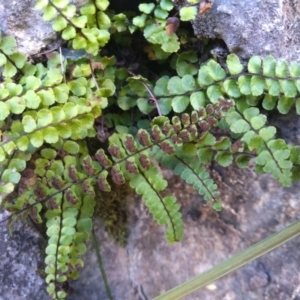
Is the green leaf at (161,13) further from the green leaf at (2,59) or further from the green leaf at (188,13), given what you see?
the green leaf at (2,59)

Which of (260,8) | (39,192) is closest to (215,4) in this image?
(260,8)

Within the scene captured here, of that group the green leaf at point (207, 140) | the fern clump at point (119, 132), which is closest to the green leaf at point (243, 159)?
the fern clump at point (119, 132)

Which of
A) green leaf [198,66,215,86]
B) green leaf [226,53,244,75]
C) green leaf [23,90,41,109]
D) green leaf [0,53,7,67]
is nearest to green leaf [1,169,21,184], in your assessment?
green leaf [23,90,41,109]

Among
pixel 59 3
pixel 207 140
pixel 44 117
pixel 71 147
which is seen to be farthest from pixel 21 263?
pixel 59 3

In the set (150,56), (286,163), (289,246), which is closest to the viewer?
(286,163)

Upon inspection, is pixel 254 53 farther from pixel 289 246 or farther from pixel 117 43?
pixel 289 246

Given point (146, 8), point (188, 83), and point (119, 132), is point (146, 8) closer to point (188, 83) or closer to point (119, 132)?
point (188, 83)

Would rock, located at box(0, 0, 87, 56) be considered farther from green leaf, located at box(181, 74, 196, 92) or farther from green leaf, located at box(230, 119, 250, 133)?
green leaf, located at box(230, 119, 250, 133)
